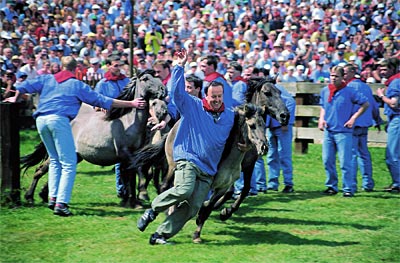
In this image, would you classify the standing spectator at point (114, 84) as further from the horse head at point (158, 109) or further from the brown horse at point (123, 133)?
the horse head at point (158, 109)

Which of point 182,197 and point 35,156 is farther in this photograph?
point 35,156

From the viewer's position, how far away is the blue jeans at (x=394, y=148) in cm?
1216

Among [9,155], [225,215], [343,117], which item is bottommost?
[225,215]

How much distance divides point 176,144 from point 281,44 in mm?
14138

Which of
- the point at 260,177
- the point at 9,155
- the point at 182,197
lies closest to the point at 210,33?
the point at 260,177

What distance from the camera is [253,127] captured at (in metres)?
8.30

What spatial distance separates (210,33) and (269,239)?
47.8 ft

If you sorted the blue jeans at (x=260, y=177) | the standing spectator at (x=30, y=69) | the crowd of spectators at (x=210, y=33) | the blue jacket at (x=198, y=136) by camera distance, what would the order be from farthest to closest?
the crowd of spectators at (x=210, y=33), the standing spectator at (x=30, y=69), the blue jeans at (x=260, y=177), the blue jacket at (x=198, y=136)

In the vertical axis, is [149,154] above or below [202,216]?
above

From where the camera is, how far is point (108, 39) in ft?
69.7

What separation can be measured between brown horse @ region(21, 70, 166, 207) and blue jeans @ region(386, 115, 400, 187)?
4.18 metres

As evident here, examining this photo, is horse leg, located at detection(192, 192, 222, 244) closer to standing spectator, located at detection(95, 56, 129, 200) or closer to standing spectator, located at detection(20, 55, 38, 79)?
standing spectator, located at detection(95, 56, 129, 200)

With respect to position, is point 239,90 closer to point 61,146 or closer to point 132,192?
point 132,192

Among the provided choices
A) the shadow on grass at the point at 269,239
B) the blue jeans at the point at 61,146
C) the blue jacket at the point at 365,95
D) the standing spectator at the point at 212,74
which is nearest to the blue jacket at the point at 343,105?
the blue jacket at the point at 365,95
